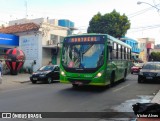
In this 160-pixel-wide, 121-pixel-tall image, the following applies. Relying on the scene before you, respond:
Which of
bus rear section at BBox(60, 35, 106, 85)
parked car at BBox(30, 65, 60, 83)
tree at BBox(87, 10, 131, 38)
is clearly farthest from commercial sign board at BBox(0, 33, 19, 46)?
bus rear section at BBox(60, 35, 106, 85)

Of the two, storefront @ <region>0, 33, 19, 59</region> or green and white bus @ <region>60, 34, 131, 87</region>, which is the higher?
storefront @ <region>0, 33, 19, 59</region>

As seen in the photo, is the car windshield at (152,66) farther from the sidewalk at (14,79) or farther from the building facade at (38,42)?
the building facade at (38,42)

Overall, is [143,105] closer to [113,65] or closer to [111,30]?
[113,65]

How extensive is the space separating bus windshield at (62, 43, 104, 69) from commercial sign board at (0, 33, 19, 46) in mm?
19177

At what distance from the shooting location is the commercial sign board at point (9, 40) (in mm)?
33616

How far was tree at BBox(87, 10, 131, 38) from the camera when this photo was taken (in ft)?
166

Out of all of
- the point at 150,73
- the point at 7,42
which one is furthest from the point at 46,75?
the point at 7,42

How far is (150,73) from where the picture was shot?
21.5 metres

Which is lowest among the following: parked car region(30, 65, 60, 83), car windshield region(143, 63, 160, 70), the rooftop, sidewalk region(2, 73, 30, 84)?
sidewalk region(2, 73, 30, 84)

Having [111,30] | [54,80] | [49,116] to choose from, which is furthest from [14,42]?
[49,116]

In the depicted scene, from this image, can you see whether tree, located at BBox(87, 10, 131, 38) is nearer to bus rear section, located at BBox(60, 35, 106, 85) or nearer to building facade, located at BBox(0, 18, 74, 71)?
building facade, located at BBox(0, 18, 74, 71)

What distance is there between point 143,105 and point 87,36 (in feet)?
34.6

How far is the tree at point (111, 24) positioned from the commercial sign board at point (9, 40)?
1770 cm

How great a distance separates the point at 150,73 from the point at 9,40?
65.6 feet
